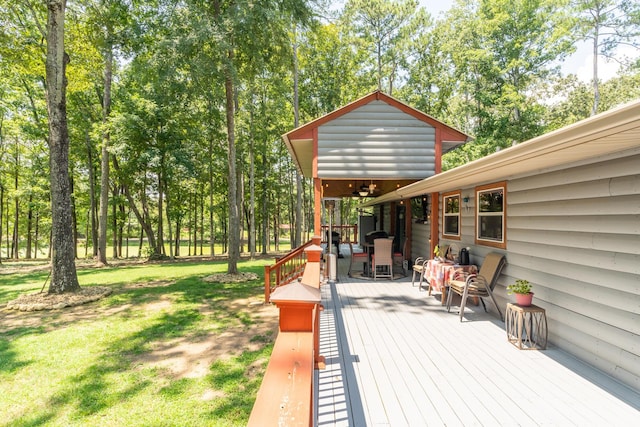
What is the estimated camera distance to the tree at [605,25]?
14.8 m

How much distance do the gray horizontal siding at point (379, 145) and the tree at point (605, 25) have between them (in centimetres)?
1308

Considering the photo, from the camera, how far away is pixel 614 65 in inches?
623

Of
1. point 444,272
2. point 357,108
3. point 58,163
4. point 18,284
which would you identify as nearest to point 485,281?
point 444,272

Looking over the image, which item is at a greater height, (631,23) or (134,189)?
(631,23)

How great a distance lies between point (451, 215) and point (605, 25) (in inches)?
675

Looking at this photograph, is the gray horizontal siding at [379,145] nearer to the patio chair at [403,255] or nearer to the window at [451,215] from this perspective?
the window at [451,215]

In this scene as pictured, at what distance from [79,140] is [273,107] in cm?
1106

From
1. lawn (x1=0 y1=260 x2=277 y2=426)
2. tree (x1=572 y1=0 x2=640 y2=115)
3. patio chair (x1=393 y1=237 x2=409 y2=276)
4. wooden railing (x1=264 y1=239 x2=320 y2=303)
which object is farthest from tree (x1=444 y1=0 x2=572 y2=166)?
lawn (x1=0 y1=260 x2=277 y2=426)

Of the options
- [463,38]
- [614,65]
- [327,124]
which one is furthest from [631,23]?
[327,124]

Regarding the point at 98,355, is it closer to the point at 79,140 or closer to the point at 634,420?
the point at 634,420

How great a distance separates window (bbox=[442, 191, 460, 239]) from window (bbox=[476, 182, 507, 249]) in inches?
39.5

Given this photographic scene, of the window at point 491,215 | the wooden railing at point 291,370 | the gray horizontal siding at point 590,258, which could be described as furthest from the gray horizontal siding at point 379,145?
the wooden railing at point 291,370

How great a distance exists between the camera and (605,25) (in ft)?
50.5

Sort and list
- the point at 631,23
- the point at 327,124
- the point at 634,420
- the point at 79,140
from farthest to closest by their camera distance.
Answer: the point at 79,140, the point at 631,23, the point at 327,124, the point at 634,420
